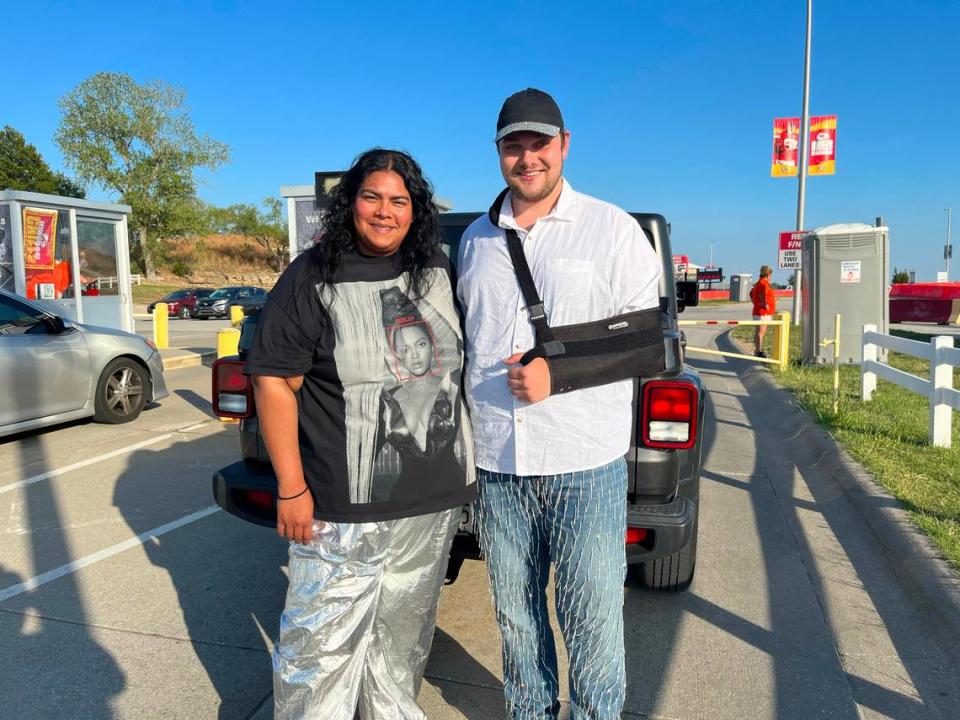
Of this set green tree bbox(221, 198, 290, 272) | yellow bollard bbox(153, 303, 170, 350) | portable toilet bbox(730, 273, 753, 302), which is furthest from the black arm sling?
green tree bbox(221, 198, 290, 272)

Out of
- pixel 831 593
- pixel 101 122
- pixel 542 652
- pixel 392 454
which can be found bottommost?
pixel 831 593

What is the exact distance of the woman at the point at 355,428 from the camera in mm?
1904

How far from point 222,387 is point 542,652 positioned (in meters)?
1.81

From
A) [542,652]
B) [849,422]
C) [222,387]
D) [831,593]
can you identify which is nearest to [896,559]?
[831,593]

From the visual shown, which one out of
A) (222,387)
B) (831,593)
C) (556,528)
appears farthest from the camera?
(831,593)

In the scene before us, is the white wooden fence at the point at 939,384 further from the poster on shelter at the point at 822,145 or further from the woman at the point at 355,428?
the poster on shelter at the point at 822,145

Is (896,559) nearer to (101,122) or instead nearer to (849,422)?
(849,422)

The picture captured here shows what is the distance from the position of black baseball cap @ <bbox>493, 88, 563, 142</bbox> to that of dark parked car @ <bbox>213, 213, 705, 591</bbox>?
1.00m

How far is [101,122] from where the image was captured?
46.2 metres

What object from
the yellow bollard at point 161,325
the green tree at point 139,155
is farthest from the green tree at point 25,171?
the yellow bollard at point 161,325

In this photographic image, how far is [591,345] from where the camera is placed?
1.79m

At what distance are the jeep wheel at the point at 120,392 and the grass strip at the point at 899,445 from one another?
272 inches

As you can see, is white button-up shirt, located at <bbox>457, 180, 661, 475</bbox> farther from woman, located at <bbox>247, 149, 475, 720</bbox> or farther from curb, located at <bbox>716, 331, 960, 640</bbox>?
curb, located at <bbox>716, 331, 960, 640</bbox>

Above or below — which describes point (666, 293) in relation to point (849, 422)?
above
